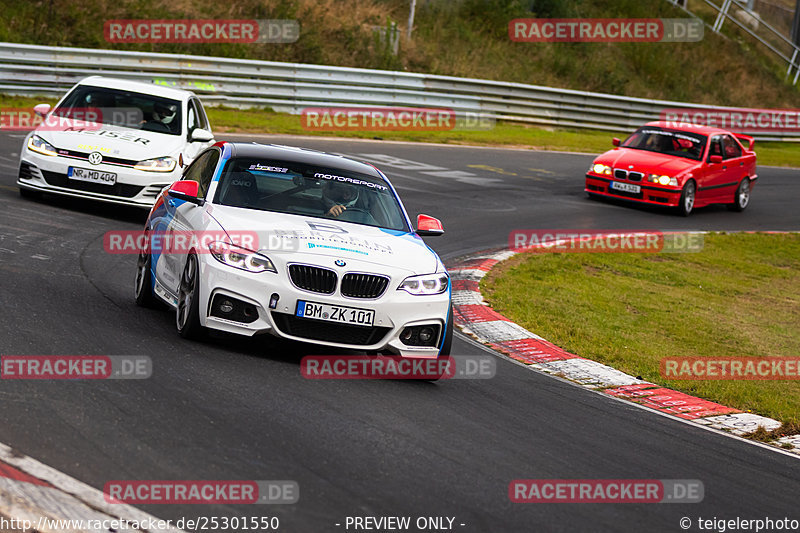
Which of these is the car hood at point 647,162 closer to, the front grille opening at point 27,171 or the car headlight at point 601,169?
the car headlight at point 601,169

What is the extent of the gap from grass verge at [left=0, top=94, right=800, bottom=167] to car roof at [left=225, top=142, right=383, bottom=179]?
13.3 m

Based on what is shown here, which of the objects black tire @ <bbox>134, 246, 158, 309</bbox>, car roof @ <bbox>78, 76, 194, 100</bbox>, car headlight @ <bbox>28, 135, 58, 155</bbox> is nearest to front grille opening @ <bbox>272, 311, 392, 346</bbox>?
black tire @ <bbox>134, 246, 158, 309</bbox>

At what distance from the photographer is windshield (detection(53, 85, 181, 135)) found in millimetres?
13766

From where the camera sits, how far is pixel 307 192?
833 centimetres

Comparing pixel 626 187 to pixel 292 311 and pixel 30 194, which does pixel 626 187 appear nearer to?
pixel 30 194

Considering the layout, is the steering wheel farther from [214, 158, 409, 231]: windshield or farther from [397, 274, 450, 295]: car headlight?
[397, 274, 450, 295]: car headlight

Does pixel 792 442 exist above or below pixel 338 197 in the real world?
below

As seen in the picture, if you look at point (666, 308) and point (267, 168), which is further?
point (666, 308)

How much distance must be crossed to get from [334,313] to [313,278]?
272 mm

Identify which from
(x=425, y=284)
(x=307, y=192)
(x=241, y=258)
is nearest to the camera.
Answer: (x=241, y=258)

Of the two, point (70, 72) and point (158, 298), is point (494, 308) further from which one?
point (70, 72)

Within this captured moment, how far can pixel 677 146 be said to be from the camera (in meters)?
20.4

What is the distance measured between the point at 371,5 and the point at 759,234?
20339mm

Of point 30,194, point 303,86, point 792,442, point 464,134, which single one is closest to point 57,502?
point 792,442
